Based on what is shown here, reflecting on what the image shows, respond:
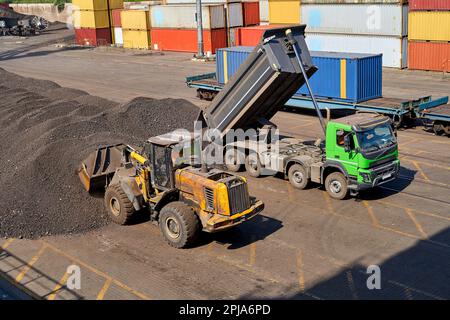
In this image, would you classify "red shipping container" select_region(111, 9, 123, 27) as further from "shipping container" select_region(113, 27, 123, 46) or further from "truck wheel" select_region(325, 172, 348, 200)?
"truck wheel" select_region(325, 172, 348, 200)

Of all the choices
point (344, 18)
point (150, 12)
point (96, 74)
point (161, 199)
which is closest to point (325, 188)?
point (161, 199)

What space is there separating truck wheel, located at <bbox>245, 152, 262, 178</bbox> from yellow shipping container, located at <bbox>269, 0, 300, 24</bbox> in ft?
101

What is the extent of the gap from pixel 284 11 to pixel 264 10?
7669mm

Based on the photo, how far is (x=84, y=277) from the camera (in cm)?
1316

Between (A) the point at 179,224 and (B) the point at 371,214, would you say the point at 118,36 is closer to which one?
(B) the point at 371,214

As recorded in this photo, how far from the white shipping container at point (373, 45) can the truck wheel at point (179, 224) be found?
1246 inches

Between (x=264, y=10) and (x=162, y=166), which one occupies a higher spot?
(x=264, y=10)

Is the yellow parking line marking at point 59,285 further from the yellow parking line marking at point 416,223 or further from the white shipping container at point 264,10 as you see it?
the white shipping container at point 264,10

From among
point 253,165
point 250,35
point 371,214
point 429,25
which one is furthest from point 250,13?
point 371,214

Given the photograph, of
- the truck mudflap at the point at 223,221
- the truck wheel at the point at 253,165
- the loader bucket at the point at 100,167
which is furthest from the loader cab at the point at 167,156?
the truck wheel at the point at 253,165

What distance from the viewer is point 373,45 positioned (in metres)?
42.0

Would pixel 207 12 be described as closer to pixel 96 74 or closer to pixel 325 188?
pixel 96 74

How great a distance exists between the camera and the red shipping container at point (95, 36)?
68.8 metres

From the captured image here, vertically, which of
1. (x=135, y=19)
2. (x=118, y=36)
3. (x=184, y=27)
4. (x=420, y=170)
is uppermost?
(x=135, y=19)
